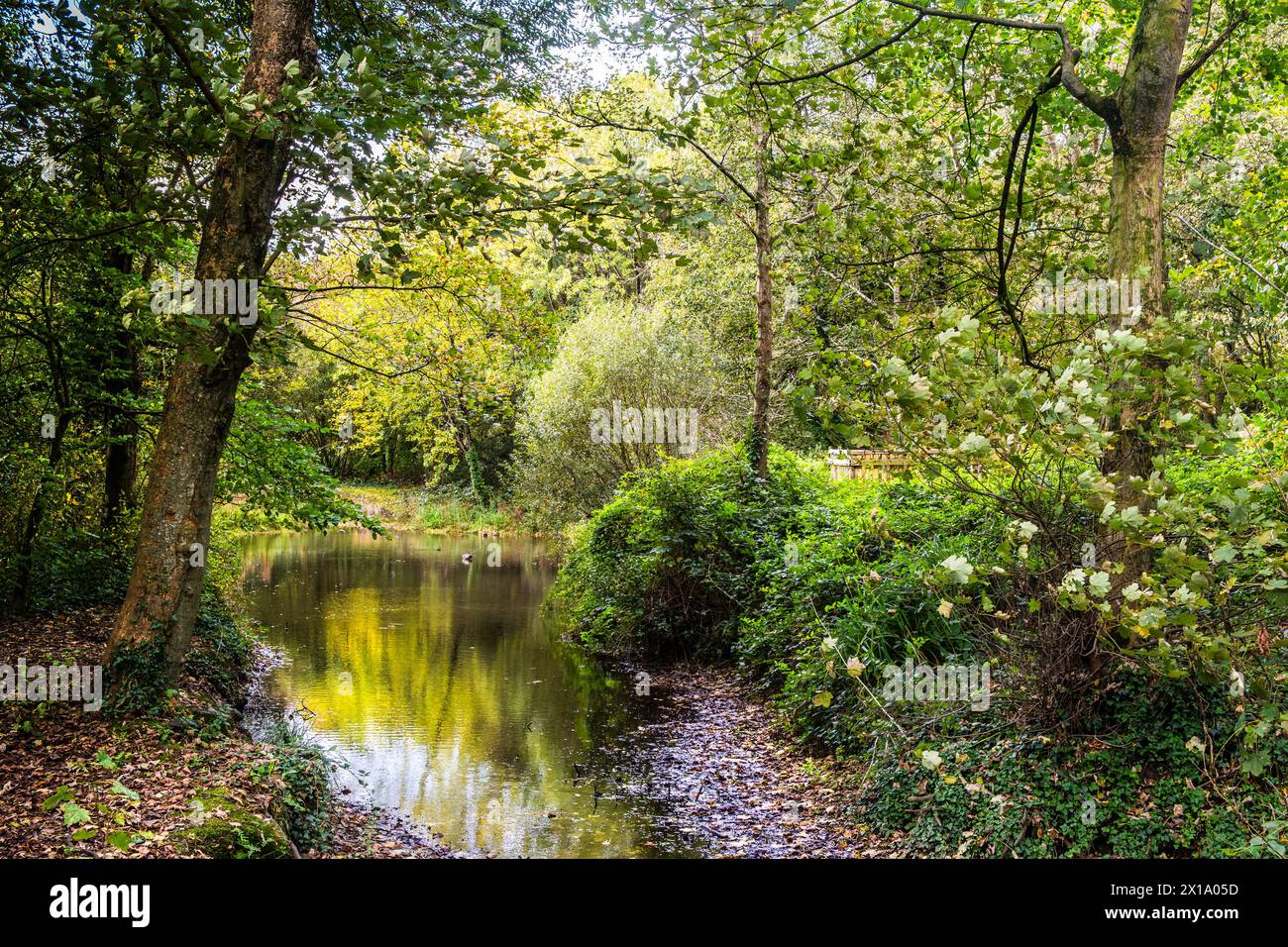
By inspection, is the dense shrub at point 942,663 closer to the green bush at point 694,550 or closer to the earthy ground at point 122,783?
the green bush at point 694,550

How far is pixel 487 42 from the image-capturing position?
629cm

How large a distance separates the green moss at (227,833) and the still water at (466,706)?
162 centimetres

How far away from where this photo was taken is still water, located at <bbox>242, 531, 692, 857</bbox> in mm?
6832

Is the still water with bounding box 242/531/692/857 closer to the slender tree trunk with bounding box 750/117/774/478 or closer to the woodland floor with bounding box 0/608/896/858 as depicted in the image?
the woodland floor with bounding box 0/608/896/858

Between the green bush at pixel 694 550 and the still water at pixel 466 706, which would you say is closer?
the still water at pixel 466 706

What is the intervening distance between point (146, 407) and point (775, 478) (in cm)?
763

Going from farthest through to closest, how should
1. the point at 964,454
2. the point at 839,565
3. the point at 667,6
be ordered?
1. the point at 839,565
2. the point at 667,6
3. the point at 964,454

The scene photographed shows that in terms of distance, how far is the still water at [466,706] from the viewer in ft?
22.4

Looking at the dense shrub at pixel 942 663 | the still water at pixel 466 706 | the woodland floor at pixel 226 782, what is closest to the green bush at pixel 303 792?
the woodland floor at pixel 226 782

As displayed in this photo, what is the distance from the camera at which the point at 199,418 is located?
239 inches

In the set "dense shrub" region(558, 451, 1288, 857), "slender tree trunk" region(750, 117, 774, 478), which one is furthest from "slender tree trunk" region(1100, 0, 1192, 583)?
"slender tree trunk" region(750, 117, 774, 478)

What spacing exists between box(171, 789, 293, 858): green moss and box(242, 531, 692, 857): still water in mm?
1621

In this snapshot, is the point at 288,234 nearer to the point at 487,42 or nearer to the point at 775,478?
the point at 487,42
